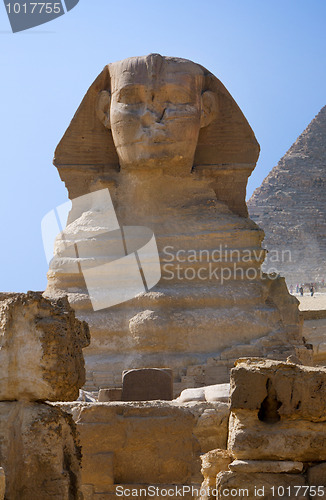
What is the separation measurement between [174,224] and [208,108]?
1.78 metres

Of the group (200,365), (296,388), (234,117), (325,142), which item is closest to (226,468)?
(296,388)

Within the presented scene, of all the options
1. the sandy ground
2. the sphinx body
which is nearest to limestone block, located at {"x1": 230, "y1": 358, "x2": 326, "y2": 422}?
the sphinx body

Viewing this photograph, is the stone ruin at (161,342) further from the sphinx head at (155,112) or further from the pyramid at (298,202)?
the pyramid at (298,202)

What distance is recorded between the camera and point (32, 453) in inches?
176

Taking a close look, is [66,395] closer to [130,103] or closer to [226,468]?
[226,468]

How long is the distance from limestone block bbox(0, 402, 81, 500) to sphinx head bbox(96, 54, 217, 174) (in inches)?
292

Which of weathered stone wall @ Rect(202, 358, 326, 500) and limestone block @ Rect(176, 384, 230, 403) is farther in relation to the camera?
limestone block @ Rect(176, 384, 230, 403)

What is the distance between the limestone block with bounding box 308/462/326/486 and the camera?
4.64 m

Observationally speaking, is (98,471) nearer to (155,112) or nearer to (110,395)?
(110,395)

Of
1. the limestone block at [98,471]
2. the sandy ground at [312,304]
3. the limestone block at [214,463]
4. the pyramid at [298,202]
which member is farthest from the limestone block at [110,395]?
the pyramid at [298,202]

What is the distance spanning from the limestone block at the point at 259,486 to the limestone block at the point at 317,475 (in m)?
0.04

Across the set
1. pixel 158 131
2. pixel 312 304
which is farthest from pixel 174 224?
pixel 312 304

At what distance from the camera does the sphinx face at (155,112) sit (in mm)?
11719

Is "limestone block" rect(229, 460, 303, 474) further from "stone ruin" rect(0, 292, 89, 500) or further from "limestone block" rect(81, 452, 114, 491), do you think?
"limestone block" rect(81, 452, 114, 491)
